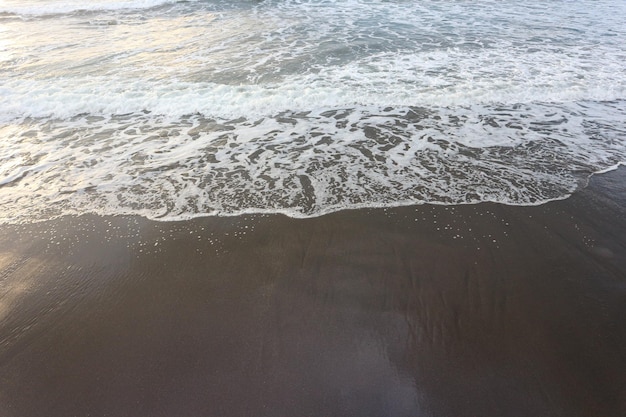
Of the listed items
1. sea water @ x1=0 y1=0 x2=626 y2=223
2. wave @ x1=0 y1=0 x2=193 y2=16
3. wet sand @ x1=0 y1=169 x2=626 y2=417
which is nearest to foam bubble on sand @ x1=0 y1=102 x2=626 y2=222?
sea water @ x1=0 y1=0 x2=626 y2=223

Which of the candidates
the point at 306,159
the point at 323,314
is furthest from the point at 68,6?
the point at 323,314

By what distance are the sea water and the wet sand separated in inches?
17.5

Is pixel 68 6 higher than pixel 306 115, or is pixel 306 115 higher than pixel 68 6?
pixel 68 6

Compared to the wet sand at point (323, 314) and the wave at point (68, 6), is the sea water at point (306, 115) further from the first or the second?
the wave at point (68, 6)

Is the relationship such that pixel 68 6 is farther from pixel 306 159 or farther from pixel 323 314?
pixel 323 314

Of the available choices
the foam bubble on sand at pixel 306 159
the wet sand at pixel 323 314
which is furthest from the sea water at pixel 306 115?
the wet sand at pixel 323 314

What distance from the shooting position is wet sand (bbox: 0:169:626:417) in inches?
96.0

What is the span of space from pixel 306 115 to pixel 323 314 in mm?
4194

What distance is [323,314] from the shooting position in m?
2.97

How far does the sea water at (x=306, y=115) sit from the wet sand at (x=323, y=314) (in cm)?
44

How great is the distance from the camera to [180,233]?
3.82 metres

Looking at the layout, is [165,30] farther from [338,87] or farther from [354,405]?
[354,405]

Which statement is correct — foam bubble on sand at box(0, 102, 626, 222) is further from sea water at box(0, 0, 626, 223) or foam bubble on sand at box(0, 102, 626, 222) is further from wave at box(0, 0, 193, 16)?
wave at box(0, 0, 193, 16)

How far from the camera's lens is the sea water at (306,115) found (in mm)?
4426
